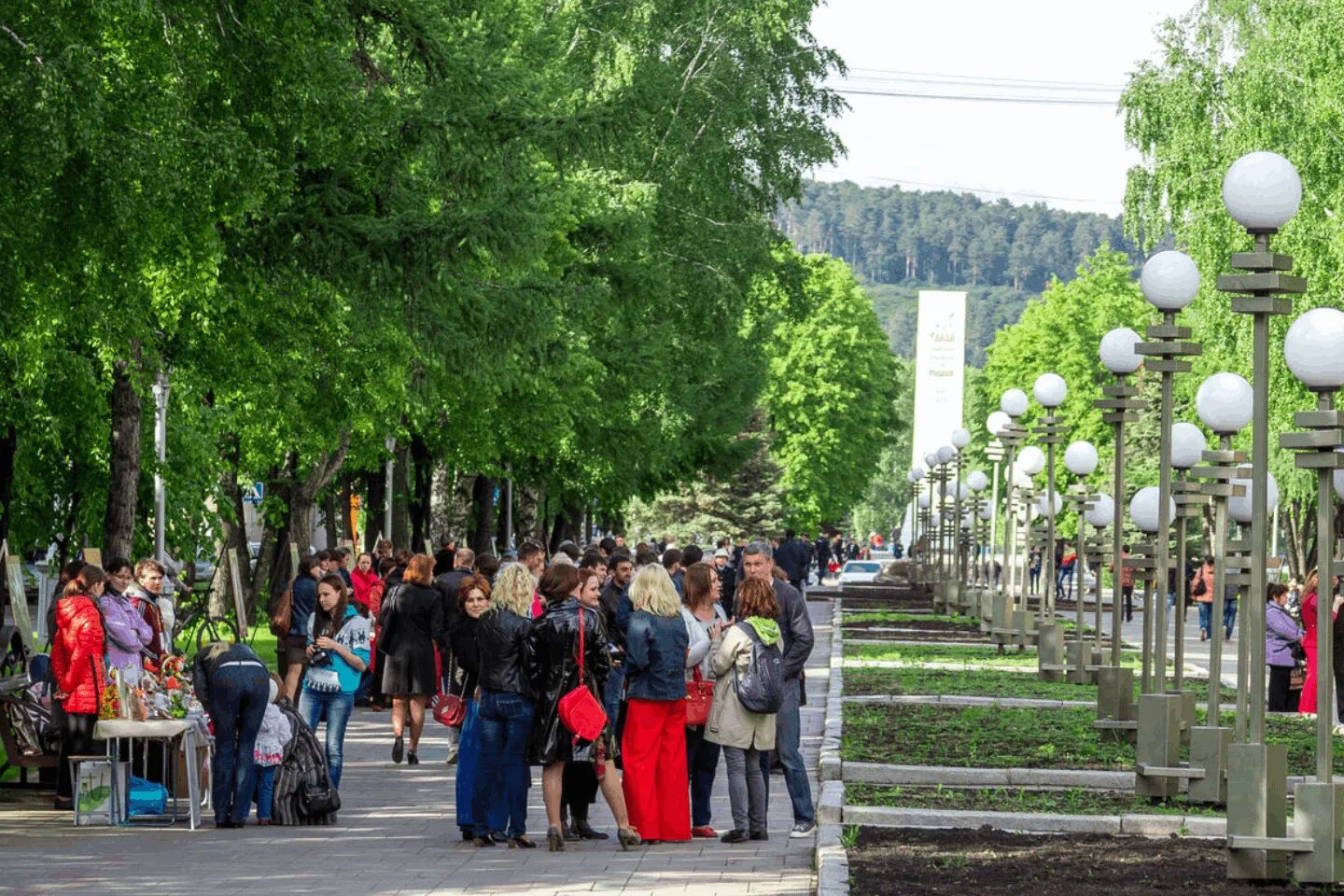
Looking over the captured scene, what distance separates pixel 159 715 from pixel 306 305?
5.86 meters

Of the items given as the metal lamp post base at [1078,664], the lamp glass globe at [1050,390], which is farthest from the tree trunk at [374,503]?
the lamp glass globe at [1050,390]

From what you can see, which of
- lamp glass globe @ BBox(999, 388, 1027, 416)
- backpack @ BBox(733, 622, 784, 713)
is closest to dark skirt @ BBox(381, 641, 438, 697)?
backpack @ BBox(733, 622, 784, 713)

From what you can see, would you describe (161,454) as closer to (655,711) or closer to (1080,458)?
(1080,458)

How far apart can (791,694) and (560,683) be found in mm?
1643

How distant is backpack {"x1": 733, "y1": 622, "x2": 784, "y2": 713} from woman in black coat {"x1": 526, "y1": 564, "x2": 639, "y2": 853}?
2.75ft

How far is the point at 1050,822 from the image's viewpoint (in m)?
12.6

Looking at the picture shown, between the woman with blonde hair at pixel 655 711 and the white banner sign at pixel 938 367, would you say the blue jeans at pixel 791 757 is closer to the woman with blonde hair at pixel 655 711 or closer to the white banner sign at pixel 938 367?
the woman with blonde hair at pixel 655 711

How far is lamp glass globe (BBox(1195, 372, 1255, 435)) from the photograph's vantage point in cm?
1318

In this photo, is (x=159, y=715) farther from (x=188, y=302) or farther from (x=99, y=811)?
(x=188, y=302)

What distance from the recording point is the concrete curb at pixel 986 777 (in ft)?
48.9

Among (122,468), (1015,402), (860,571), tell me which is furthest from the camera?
(860,571)

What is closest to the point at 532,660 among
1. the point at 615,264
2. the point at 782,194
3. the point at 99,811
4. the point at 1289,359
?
the point at 99,811

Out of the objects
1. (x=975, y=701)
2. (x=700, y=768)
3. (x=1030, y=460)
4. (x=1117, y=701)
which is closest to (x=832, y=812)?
(x=700, y=768)

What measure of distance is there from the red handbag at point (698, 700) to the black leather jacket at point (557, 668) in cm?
86
